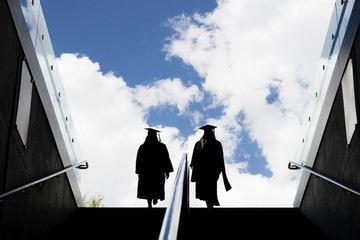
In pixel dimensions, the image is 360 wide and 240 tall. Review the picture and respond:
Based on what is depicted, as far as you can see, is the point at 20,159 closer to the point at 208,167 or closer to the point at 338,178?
the point at 208,167

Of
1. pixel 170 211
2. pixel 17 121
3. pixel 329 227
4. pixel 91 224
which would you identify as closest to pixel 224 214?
pixel 329 227

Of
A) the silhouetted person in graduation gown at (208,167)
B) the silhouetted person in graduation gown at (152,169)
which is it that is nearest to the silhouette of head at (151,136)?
the silhouetted person in graduation gown at (152,169)

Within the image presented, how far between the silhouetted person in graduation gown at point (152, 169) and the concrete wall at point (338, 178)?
2358 mm

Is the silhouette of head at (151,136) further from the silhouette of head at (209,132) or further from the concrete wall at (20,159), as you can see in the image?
the concrete wall at (20,159)

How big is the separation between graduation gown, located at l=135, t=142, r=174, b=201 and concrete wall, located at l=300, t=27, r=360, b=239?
236cm

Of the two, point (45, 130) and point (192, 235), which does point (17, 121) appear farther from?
point (192, 235)

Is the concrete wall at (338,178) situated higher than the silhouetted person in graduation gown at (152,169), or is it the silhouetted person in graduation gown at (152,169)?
the concrete wall at (338,178)

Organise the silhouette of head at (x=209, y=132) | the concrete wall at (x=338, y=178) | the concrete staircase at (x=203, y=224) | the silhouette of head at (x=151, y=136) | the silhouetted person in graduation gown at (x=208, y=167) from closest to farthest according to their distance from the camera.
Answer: the concrete wall at (x=338, y=178)
the concrete staircase at (x=203, y=224)
the silhouetted person in graduation gown at (x=208, y=167)
the silhouette of head at (x=209, y=132)
the silhouette of head at (x=151, y=136)

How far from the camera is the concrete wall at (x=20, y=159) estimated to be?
447 centimetres

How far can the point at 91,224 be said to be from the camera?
646 cm

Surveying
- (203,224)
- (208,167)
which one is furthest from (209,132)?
(203,224)

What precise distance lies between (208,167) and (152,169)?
42.9 inches

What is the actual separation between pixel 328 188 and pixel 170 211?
168 inches

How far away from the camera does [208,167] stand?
7.18 meters
